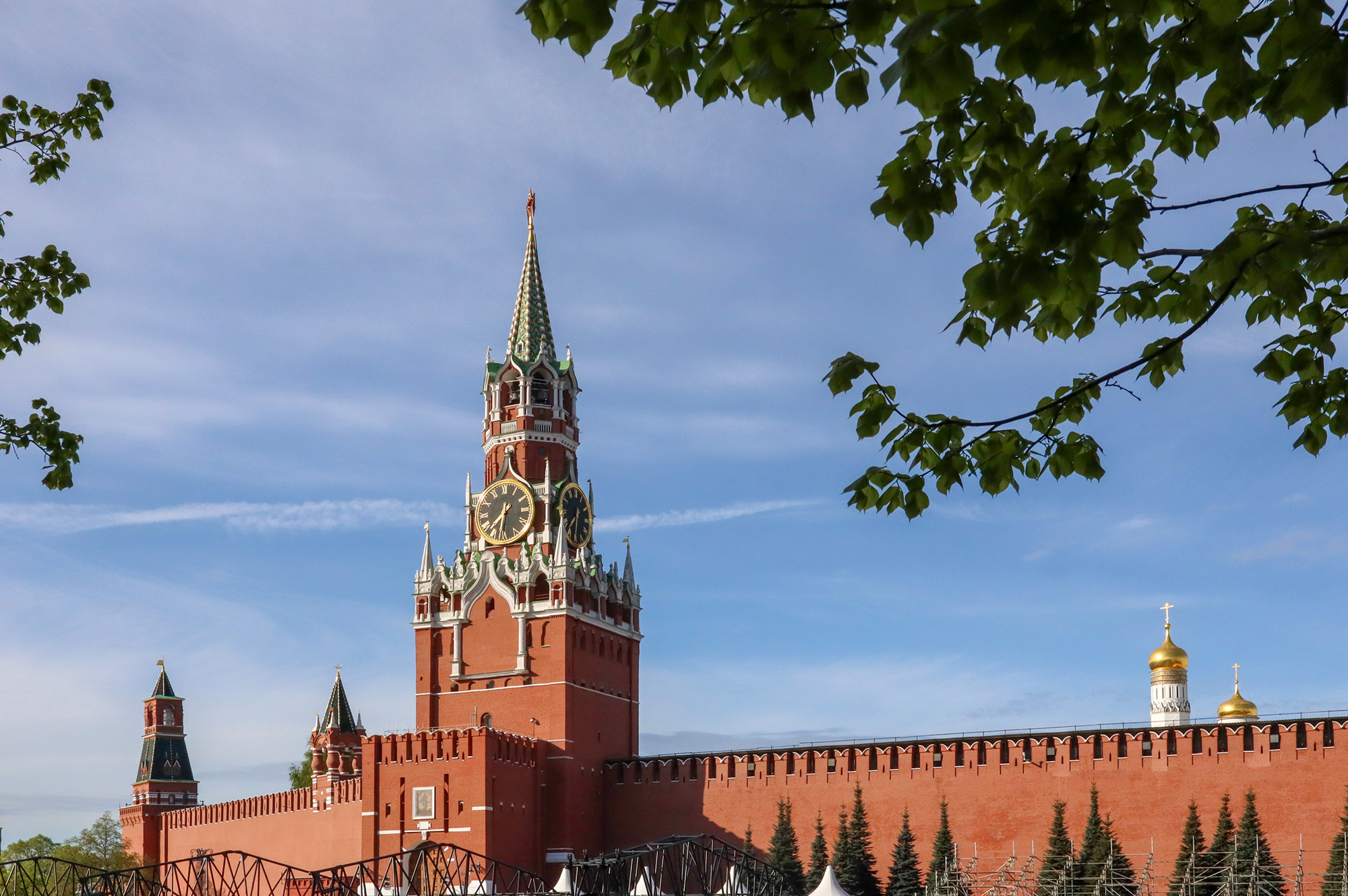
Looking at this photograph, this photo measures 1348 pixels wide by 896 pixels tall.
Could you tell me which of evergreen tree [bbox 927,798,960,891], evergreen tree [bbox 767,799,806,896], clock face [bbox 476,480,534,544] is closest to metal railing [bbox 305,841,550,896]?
evergreen tree [bbox 767,799,806,896]

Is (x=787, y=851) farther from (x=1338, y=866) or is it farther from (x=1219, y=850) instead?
(x=1338, y=866)

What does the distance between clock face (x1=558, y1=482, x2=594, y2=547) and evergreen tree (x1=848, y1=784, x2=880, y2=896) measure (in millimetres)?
17710

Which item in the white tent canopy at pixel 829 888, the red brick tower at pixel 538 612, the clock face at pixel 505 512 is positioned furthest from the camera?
the clock face at pixel 505 512

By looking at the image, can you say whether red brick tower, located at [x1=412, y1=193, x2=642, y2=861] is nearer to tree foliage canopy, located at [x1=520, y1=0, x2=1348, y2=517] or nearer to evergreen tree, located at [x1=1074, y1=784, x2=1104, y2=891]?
evergreen tree, located at [x1=1074, y1=784, x2=1104, y2=891]

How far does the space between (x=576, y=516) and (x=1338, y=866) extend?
113 ft

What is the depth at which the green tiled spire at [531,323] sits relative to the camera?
70812 millimetres

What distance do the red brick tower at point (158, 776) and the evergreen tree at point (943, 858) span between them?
1895 inches

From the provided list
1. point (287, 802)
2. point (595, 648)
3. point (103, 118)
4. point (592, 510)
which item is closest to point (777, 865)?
point (595, 648)

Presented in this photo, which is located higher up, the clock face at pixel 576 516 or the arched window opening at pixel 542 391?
the arched window opening at pixel 542 391

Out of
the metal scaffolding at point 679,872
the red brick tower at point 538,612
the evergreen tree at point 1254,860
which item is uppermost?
the red brick tower at point 538,612

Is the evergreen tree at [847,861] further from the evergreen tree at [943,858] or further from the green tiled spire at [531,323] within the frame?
the green tiled spire at [531,323]

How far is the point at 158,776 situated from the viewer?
8731 cm

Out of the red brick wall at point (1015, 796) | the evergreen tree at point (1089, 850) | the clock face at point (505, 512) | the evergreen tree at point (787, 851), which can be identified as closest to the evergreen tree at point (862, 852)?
the red brick wall at point (1015, 796)

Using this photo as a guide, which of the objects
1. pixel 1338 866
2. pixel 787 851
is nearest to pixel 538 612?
pixel 787 851
